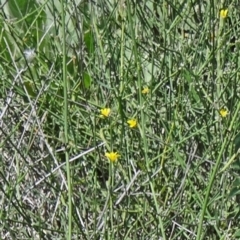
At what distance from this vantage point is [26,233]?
71.8 inches

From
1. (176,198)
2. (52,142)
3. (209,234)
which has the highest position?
(52,142)

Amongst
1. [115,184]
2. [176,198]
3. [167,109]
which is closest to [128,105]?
[167,109]

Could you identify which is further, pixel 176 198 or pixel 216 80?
pixel 216 80

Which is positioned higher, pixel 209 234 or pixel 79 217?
pixel 79 217

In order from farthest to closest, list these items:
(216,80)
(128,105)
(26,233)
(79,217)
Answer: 1. (128,105)
2. (216,80)
3. (26,233)
4. (79,217)

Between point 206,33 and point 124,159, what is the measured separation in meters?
0.49

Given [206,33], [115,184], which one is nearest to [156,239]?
[115,184]

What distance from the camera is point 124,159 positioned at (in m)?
1.90

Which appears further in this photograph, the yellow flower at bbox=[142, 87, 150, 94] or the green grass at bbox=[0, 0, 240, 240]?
the yellow flower at bbox=[142, 87, 150, 94]

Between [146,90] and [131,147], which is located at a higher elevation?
[146,90]

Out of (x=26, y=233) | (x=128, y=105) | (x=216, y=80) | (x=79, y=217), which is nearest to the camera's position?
(x=79, y=217)

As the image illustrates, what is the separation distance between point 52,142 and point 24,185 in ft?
0.51

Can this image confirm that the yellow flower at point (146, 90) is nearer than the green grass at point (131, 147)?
No

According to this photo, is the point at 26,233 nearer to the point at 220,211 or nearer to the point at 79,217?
the point at 79,217
